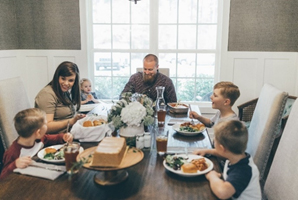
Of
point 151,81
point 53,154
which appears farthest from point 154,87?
point 53,154

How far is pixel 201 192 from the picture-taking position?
1.42m

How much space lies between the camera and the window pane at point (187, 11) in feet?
14.1

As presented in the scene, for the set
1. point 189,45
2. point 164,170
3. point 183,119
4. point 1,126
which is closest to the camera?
point 164,170

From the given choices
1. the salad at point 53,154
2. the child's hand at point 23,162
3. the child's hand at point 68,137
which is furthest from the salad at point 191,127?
the child's hand at point 23,162

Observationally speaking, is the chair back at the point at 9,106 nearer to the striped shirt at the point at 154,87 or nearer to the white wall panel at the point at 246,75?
the striped shirt at the point at 154,87

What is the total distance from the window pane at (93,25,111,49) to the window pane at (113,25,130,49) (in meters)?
0.09

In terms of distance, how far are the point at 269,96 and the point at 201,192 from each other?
3.27 feet

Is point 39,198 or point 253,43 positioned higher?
point 253,43

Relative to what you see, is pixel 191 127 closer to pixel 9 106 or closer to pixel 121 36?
pixel 9 106

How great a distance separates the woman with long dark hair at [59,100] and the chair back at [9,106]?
0.56ft

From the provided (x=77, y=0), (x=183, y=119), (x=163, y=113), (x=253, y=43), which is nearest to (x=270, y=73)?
(x=253, y=43)

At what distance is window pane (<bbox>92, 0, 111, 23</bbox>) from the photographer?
4.42m

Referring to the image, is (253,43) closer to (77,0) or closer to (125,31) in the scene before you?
(125,31)

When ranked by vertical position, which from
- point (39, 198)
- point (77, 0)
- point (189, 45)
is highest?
point (77, 0)
